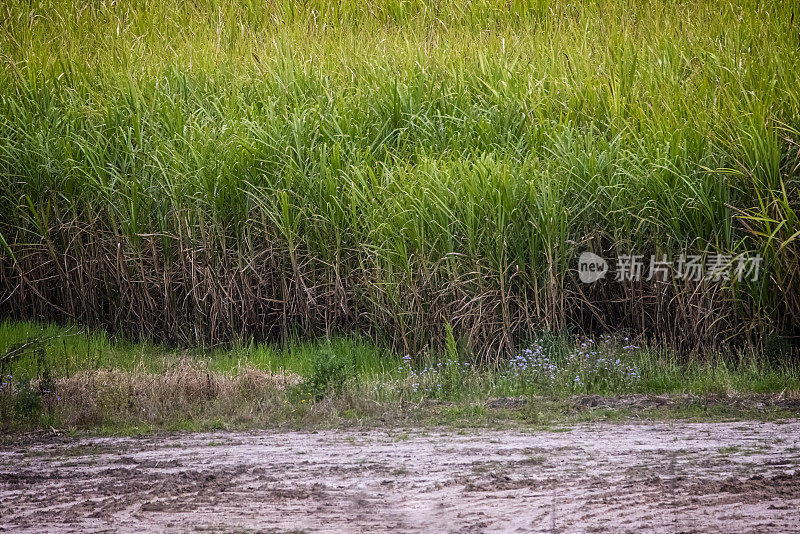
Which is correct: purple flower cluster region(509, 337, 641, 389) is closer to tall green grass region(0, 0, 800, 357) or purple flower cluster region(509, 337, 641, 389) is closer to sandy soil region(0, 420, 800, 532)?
tall green grass region(0, 0, 800, 357)

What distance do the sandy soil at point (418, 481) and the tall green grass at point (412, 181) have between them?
197 cm

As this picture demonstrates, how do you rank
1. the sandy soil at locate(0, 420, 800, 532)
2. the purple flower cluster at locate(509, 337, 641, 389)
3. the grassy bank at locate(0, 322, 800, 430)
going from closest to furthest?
the sandy soil at locate(0, 420, 800, 532) → the grassy bank at locate(0, 322, 800, 430) → the purple flower cluster at locate(509, 337, 641, 389)

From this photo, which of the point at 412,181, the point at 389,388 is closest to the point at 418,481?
the point at 389,388

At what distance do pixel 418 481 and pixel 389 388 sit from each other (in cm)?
212

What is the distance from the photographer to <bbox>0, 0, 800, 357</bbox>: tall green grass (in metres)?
6.94

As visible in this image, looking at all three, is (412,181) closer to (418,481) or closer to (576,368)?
(576,368)

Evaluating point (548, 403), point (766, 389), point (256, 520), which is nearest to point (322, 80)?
point (548, 403)

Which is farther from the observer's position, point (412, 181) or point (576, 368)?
point (412, 181)

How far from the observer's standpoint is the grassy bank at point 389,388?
584cm

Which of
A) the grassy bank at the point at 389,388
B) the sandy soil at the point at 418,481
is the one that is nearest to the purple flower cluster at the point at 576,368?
the grassy bank at the point at 389,388

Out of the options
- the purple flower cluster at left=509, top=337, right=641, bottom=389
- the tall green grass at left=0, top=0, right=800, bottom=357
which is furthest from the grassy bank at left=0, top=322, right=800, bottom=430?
the tall green grass at left=0, top=0, right=800, bottom=357

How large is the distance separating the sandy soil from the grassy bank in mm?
437

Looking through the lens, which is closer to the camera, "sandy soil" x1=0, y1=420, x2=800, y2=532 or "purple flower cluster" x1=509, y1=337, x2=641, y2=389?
"sandy soil" x1=0, y1=420, x2=800, y2=532

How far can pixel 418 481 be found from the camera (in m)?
4.16
